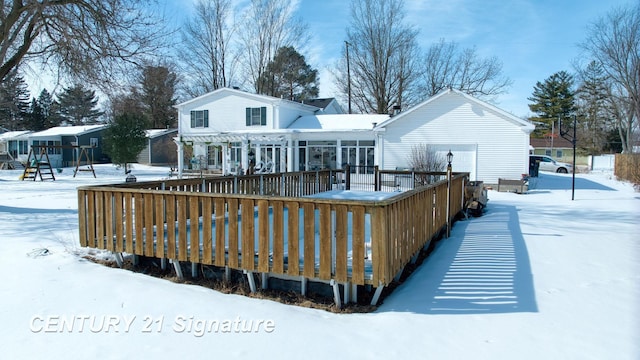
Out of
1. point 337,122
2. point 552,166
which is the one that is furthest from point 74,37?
point 552,166

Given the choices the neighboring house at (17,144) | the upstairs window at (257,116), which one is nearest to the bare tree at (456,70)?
the upstairs window at (257,116)

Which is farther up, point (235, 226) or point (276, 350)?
point (235, 226)

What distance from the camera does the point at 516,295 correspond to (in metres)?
4.46

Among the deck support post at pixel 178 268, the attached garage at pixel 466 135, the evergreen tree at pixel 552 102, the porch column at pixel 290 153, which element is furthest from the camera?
the evergreen tree at pixel 552 102

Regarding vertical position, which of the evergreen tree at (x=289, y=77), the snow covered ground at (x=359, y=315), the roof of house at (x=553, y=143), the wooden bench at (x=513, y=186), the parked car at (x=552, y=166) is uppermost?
the evergreen tree at (x=289, y=77)

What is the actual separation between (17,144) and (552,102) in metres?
57.2

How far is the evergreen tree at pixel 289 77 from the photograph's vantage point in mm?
36281

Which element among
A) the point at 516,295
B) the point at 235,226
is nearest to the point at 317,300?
the point at 235,226

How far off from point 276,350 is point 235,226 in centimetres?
172

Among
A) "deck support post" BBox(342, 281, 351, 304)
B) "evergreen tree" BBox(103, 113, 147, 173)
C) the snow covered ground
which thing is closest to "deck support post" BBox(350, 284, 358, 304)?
"deck support post" BBox(342, 281, 351, 304)

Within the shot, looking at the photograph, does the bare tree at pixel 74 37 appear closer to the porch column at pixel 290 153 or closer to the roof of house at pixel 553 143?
the porch column at pixel 290 153

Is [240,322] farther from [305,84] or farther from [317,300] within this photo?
[305,84]

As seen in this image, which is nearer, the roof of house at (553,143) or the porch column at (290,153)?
the porch column at (290,153)

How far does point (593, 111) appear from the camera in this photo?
4009 cm
